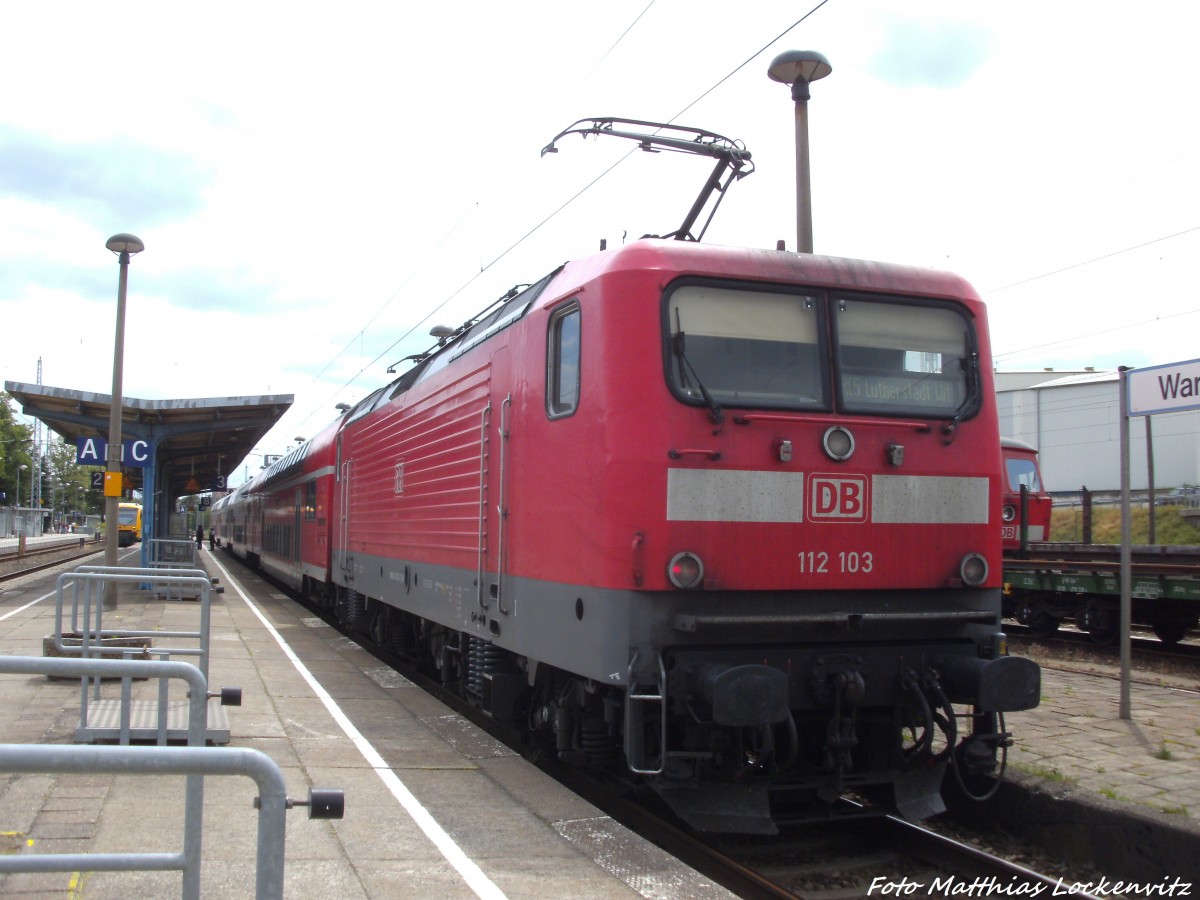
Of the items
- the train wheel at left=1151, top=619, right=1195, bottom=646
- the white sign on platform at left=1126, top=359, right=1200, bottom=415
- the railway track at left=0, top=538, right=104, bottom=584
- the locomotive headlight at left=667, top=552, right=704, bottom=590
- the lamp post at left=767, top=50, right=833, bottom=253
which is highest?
the lamp post at left=767, top=50, right=833, bottom=253

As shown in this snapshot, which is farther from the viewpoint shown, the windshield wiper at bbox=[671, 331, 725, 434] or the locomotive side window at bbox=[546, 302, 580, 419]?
the locomotive side window at bbox=[546, 302, 580, 419]

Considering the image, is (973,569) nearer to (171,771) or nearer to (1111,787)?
(1111,787)

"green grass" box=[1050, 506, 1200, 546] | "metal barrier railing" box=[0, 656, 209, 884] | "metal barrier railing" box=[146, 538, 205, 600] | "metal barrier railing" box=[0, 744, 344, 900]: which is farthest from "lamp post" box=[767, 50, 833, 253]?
"green grass" box=[1050, 506, 1200, 546]

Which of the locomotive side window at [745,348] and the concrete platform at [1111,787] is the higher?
the locomotive side window at [745,348]

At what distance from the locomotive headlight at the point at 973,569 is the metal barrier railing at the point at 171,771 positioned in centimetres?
400

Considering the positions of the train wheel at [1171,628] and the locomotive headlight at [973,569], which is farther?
the train wheel at [1171,628]

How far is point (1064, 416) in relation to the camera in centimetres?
4778

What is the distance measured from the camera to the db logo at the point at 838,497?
5.49 m

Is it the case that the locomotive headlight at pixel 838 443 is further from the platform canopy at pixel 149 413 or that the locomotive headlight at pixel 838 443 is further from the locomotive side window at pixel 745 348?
the platform canopy at pixel 149 413

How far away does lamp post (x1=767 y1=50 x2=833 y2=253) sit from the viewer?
9.73 metres

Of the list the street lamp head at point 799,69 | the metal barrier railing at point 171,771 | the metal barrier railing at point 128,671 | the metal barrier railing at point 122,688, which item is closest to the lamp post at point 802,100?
the street lamp head at point 799,69

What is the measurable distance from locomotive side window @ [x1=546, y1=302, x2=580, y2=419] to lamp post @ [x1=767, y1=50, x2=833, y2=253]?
15.0 ft

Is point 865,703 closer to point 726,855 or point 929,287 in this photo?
point 726,855

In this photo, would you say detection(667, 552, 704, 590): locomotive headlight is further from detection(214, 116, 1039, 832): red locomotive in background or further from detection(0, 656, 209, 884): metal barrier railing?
detection(0, 656, 209, 884): metal barrier railing
